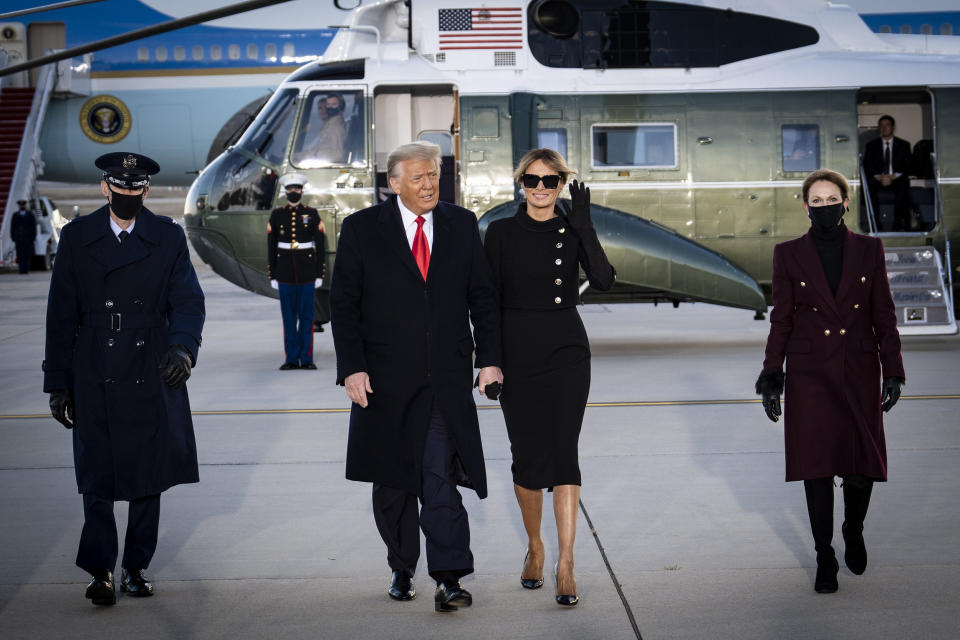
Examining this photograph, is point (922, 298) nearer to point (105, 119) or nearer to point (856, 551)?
point (856, 551)

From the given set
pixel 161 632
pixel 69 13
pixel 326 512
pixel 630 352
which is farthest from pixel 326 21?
pixel 161 632

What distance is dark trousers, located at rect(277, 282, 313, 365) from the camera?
485 inches

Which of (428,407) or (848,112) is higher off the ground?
(848,112)

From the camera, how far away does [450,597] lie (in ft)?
16.2

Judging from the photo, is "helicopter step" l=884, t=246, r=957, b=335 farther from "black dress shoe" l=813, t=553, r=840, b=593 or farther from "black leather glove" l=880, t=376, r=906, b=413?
"black dress shoe" l=813, t=553, r=840, b=593

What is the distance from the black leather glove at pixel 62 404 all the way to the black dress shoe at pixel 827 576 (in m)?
3.20

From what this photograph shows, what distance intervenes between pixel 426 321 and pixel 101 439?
1468mm

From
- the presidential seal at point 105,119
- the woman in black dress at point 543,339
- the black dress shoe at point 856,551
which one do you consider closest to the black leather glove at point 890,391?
the black dress shoe at point 856,551

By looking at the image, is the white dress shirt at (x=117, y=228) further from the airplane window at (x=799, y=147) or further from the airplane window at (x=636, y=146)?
the airplane window at (x=799, y=147)

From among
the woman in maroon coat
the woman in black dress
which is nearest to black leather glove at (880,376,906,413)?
the woman in maroon coat

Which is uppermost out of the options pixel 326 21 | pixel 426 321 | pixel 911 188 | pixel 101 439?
pixel 326 21

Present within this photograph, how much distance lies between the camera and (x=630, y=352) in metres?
13.3

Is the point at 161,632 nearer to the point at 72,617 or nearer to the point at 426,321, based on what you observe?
the point at 72,617

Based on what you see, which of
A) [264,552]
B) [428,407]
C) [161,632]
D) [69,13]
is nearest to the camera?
[161,632]
